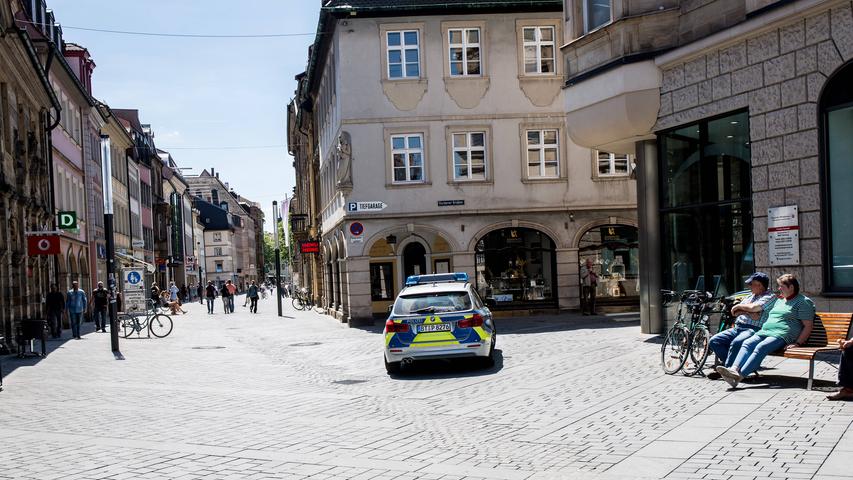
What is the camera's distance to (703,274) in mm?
17781

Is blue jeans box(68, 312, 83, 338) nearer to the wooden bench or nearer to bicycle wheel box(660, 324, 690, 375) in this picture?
bicycle wheel box(660, 324, 690, 375)

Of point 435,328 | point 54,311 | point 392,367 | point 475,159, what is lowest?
point 392,367

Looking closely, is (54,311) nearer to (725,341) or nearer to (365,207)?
(365,207)

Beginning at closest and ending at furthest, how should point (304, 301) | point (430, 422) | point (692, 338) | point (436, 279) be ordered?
point (430, 422), point (692, 338), point (436, 279), point (304, 301)

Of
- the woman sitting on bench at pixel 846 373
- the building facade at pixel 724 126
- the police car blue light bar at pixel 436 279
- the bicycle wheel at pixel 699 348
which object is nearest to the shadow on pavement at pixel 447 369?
the police car blue light bar at pixel 436 279

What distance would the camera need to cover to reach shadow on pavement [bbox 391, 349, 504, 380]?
50.4 ft

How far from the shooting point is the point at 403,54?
1218 inches

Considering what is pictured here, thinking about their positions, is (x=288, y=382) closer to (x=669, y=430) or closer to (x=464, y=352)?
(x=464, y=352)

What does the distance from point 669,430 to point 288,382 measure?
7.94 m

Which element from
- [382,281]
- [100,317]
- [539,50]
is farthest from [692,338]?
[100,317]

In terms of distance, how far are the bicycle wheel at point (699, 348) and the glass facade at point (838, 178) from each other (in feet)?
7.69

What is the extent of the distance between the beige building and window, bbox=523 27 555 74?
3 centimetres

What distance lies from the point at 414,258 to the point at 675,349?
2032 centimetres

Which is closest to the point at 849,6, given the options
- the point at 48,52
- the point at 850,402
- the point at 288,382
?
the point at 850,402
